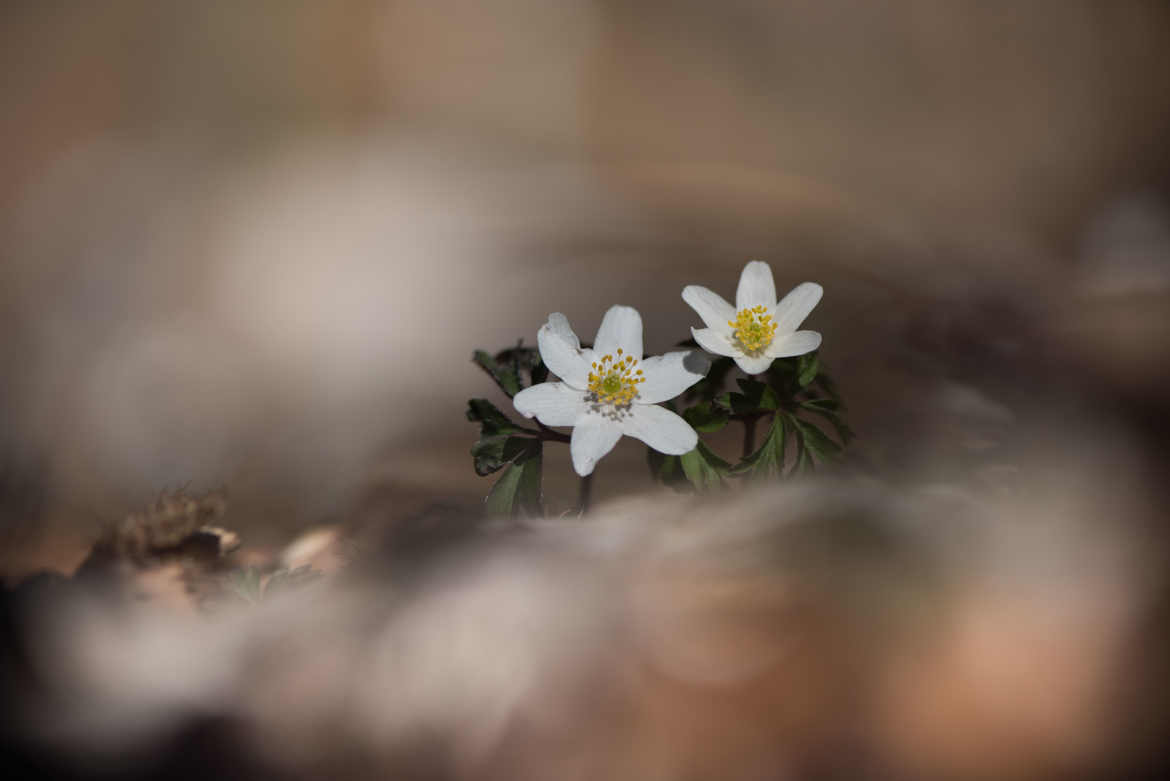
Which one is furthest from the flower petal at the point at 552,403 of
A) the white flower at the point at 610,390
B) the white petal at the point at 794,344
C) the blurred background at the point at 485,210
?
the blurred background at the point at 485,210

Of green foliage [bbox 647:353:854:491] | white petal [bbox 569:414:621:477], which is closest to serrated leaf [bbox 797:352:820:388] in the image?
green foliage [bbox 647:353:854:491]

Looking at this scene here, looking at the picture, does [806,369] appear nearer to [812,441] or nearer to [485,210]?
[812,441]

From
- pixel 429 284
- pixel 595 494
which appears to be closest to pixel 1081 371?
pixel 595 494

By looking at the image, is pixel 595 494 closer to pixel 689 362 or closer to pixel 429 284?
pixel 689 362

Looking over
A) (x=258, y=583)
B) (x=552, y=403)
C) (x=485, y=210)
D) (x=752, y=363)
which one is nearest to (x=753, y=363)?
(x=752, y=363)

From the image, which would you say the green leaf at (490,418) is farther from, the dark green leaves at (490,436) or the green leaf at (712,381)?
the green leaf at (712,381)
